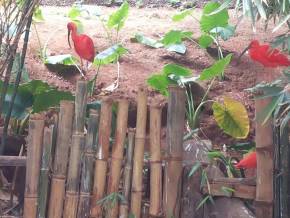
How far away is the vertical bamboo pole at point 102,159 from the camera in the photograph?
2.15 metres

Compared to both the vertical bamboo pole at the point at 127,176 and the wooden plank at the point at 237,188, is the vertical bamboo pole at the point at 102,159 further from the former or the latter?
the wooden plank at the point at 237,188

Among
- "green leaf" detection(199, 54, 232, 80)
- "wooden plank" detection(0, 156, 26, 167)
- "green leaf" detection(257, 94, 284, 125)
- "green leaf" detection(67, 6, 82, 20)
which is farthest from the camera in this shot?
"green leaf" detection(67, 6, 82, 20)

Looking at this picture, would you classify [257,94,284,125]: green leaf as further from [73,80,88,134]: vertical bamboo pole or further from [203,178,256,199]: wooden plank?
[73,80,88,134]: vertical bamboo pole

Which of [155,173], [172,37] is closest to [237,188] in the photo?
[155,173]

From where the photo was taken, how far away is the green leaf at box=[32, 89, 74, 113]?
2443mm

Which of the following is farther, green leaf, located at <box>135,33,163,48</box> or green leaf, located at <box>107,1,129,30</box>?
green leaf, located at <box>135,33,163,48</box>

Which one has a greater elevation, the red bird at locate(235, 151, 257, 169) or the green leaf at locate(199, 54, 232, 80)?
the green leaf at locate(199, 54, 232, 80)

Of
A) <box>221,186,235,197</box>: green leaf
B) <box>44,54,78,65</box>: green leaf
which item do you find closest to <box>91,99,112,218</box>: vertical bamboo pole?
<box>221,186,235,197</box>: green leaf

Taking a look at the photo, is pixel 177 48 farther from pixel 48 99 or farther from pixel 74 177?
pixel 74 177

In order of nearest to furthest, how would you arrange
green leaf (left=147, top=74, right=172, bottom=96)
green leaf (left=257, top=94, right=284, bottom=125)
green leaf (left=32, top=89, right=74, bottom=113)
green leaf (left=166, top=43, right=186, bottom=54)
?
green leaf (left=257, top=94, right=284, bottom=125)
green leaf (left=32, top=89, right=74, bottom=113)
green leaf (left=147, top=74, right=172, bottom=96)
green leaf (left=166, top=43, right=186, bottom=54)

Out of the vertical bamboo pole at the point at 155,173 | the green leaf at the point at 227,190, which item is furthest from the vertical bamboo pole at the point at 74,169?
the green leaf at the point at 227,190

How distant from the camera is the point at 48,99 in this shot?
246 cm

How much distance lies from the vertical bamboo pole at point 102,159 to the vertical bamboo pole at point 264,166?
0.56 metres

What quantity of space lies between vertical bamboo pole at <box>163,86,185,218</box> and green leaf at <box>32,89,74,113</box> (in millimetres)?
517
